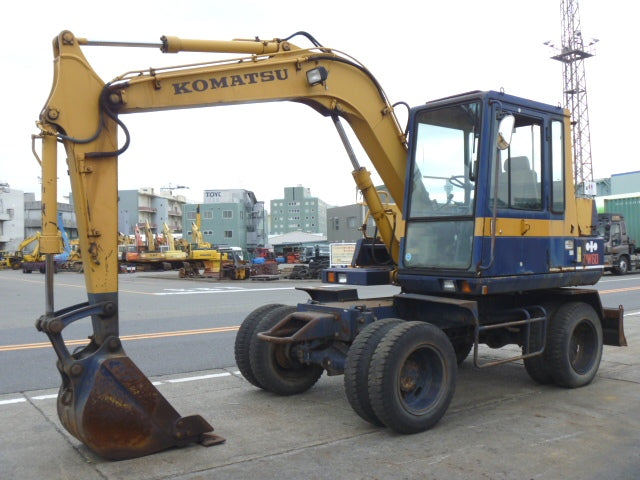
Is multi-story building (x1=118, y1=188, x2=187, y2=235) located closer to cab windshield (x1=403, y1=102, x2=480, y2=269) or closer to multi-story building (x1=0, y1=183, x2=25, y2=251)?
multi-story building (x1=0, y1=183, x2=25, y2=251)

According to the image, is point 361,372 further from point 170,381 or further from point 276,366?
point 170,381

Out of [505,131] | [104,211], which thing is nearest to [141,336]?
[104,211]

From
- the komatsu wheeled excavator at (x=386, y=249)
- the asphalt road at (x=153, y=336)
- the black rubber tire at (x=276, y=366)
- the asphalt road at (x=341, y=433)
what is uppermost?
the komatsu wheeled excavator at (x=386, y=249)

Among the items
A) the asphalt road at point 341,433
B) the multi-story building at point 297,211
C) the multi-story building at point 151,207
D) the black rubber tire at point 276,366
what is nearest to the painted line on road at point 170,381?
the asphalt road at point 341,433

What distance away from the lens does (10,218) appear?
295 ft

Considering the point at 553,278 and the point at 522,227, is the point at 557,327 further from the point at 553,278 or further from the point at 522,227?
the point at 522,227

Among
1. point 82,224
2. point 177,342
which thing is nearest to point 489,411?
point 82,224

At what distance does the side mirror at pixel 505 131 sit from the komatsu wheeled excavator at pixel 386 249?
15 millimetres

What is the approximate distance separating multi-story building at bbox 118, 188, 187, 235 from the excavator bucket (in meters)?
96.4

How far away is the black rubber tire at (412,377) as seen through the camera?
16.9ft

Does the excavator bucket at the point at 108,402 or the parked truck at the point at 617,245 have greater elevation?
the parked truck at the point at 617,245

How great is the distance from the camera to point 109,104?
16.5 ft

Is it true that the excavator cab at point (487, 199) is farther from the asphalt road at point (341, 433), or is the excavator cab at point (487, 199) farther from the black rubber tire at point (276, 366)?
the black rubber tire at point (276, 366)

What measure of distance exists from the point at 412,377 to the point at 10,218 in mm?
95821
